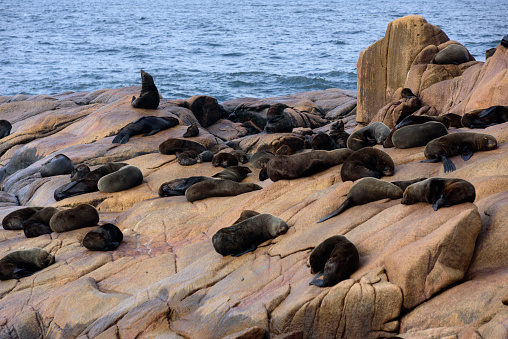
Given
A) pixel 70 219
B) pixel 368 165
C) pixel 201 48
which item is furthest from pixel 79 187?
pixel 201 48

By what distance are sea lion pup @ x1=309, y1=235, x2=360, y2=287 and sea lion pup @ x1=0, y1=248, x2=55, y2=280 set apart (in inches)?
171

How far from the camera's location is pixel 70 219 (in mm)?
8234

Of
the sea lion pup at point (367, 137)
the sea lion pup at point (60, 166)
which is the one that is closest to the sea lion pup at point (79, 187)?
the sea lion pup at point (60, 166)

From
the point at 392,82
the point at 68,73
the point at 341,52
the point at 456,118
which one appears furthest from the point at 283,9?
the point at 456,118

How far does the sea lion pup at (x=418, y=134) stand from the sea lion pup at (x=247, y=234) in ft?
9.97

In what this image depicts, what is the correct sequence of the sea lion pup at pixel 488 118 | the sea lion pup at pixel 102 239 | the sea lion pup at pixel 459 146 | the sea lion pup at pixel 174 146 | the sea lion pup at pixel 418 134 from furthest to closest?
the sea lion pup at pixel 174 146, the sea lion pup at pixel 488 118, the sea lion pup at pixel 418 134, the sea lion pup at pixel 102 239, the sea lion pup at pixel 459 146

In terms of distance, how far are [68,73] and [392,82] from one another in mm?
30917

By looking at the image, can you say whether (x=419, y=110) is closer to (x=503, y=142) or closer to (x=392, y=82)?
(x=392, y=82)

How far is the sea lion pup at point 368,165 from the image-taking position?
703cm

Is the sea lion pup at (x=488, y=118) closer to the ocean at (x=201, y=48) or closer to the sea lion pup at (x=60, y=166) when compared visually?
the sea lion pup at (x=60, y=166)

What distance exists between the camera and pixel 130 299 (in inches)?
225

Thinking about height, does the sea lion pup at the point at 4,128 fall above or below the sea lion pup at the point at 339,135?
below

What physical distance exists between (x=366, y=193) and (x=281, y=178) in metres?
2.33

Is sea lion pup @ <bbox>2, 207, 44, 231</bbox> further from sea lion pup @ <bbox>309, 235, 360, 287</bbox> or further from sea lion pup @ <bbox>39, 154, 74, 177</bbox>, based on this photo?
sea lion pup @ <bbox>309, 235, 360, 287</bbox>
